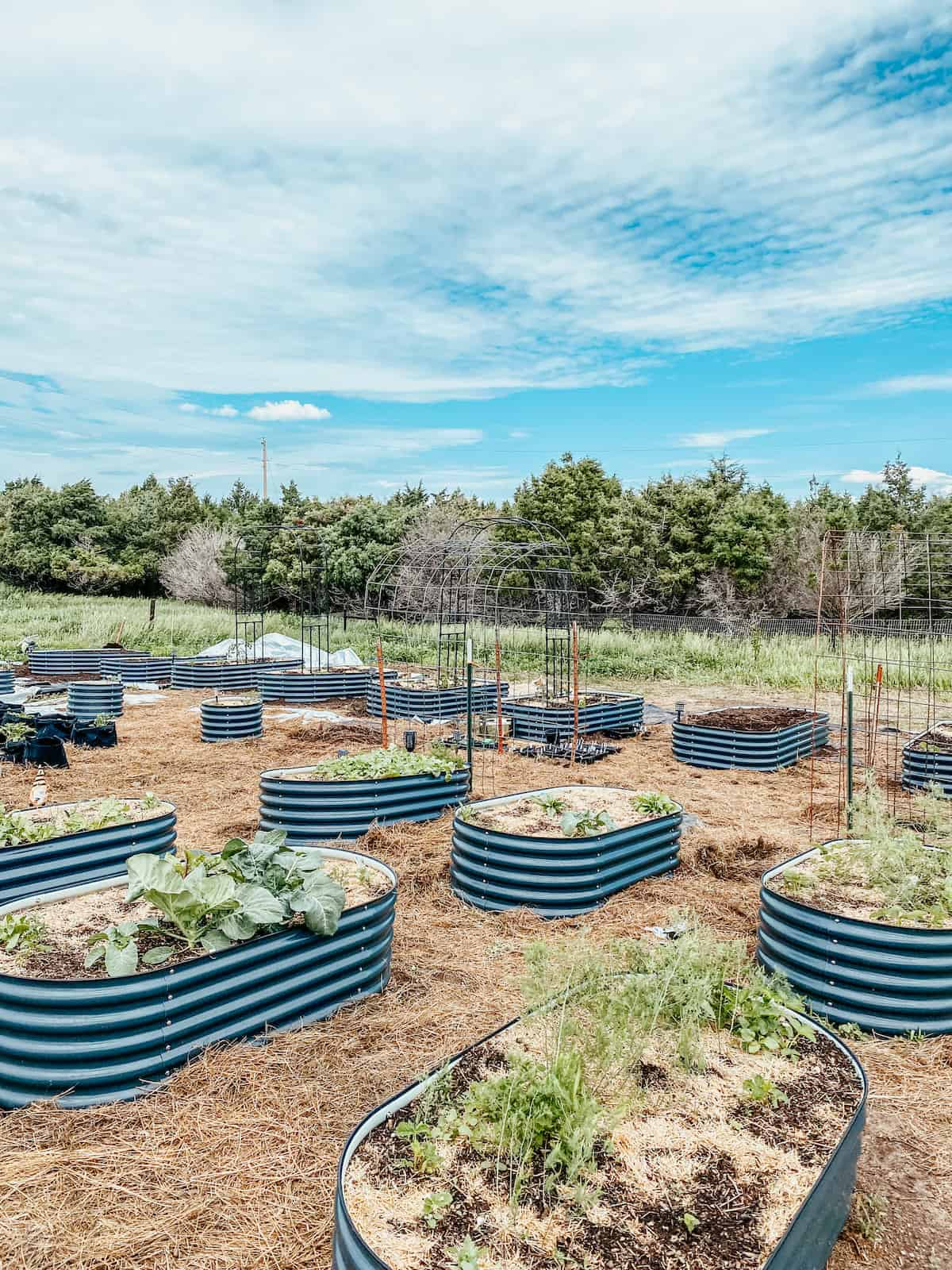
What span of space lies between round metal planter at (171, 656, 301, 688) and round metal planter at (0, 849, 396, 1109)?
1134 cm

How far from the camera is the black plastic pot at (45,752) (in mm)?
8820

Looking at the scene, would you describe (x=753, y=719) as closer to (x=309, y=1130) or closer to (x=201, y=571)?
(x=309, y=1130)

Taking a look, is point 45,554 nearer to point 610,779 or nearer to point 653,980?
point 610,779

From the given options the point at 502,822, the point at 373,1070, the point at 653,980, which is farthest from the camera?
the point at 502,822

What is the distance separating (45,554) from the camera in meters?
31.4

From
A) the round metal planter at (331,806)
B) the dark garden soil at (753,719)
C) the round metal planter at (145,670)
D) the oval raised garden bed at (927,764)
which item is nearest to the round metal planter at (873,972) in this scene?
the round metal planter at (331,806)

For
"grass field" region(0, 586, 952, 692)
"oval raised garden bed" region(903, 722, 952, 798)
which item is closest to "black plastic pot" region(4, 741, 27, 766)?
"grass field" region(0, 586, 952, 692)

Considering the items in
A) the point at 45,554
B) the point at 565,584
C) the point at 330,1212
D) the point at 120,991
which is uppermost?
the point at 45,554

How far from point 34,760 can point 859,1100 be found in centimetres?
863

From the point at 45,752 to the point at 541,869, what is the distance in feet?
21.0

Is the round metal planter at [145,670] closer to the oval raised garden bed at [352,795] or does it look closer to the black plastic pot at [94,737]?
the black plastic pot at [94,737]

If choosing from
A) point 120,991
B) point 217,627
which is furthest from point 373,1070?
point 217,627

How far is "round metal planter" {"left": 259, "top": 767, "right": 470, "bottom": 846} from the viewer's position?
5.96 metres

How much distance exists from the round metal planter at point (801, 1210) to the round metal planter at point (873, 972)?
32.8 inches
